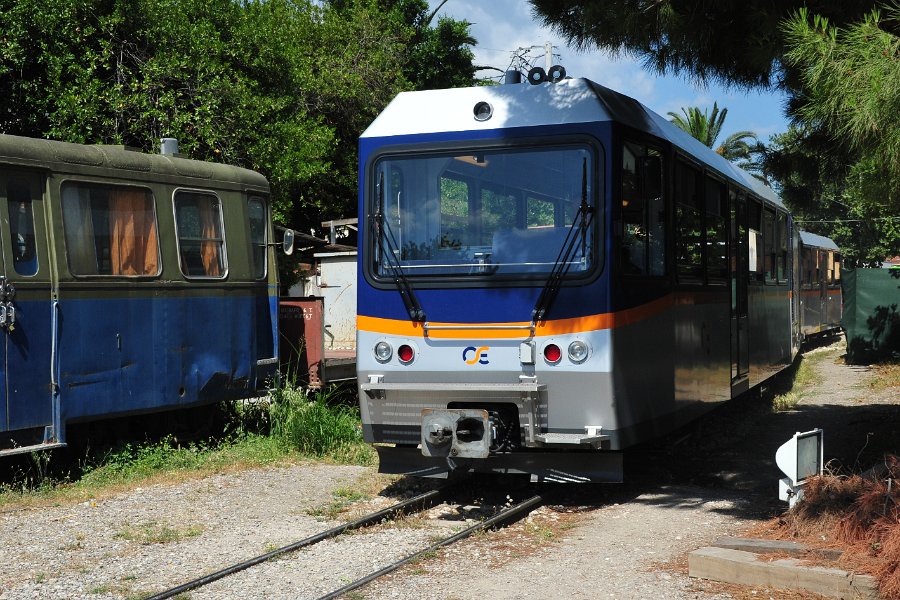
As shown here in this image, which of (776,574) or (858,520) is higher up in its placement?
(858,520)

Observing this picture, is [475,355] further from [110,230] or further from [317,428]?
[110,230]

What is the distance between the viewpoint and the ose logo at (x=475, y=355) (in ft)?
26.3

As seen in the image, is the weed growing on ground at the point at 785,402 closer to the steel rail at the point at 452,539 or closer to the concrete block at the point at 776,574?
the steel rail at the point at 452,539

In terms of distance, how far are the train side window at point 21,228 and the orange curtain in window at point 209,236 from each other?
2084mm

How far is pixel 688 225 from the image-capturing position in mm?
9586

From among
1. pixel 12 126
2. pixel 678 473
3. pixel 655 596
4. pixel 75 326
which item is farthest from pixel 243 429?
pixel 12 126

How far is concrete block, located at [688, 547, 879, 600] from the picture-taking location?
5574mm

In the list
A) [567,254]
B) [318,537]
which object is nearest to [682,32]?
[567,254]

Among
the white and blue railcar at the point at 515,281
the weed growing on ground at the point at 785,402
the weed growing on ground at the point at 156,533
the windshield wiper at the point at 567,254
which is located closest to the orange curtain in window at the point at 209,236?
the white and blue railcar at the point at 515,281

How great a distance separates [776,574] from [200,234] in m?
7.09

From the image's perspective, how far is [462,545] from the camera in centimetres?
708

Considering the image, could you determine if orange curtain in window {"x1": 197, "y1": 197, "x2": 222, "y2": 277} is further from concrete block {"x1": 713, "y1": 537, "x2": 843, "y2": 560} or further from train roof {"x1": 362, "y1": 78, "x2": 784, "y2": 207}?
concrete block {"x1": 713, "y1": 537, "x2": 843, "y2": 560}

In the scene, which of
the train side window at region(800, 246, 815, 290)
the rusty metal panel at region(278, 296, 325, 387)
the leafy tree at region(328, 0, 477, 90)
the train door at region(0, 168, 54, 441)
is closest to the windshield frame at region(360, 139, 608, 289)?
the train door at region(0, 168, 54, 441)

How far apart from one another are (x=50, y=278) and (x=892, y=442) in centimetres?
872
